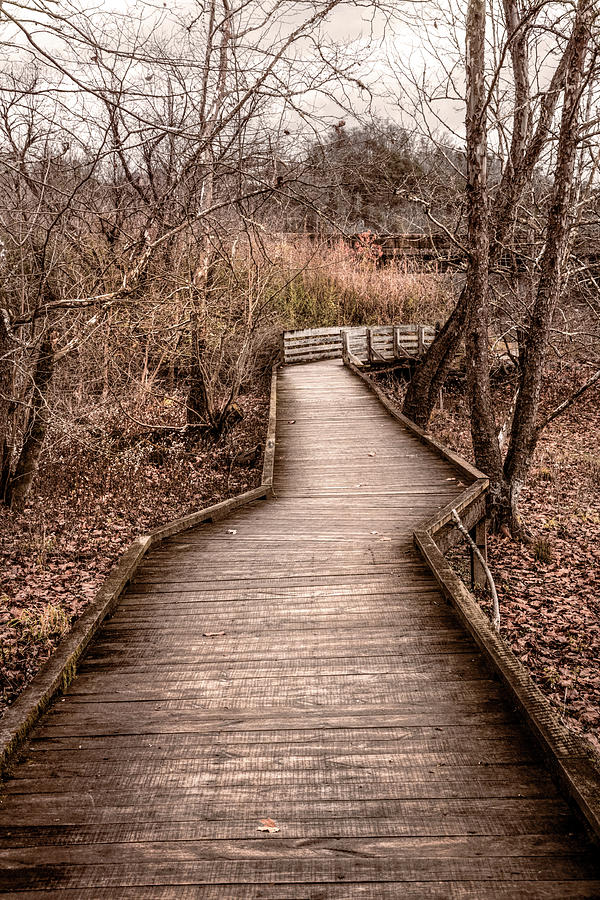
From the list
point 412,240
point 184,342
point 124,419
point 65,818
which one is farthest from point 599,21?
point 412,240

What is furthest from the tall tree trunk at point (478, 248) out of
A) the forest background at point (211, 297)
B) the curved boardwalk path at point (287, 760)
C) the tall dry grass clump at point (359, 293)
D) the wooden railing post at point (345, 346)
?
the tall dry grass clump at point (359, 293)

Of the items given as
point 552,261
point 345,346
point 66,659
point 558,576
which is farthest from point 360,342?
point 66,659

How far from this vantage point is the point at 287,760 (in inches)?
124

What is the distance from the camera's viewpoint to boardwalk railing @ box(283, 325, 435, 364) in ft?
74.8

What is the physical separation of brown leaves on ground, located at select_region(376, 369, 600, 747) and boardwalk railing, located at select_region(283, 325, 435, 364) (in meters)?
5.26

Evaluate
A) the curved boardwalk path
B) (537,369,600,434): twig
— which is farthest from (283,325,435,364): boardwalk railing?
the curved boardwalk path

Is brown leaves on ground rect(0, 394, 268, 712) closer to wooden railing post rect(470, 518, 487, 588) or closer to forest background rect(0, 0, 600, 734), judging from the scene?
forest background rect(0, 0, 600, 734)

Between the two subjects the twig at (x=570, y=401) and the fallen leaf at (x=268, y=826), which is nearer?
the fallen leaf at (x=268, y=826)

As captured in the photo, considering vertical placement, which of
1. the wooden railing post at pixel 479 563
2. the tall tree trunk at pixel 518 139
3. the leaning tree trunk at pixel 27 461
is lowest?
the wooden railing post at pixel 479 563

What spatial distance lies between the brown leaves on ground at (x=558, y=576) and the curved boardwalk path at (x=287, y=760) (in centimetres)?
226

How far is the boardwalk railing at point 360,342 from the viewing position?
74.8 ft

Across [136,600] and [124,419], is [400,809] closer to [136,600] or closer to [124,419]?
[136,600]

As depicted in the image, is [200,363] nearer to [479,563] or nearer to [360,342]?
[479,563]

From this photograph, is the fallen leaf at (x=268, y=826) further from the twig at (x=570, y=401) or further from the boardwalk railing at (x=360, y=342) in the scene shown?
the boardwalk railing at (x=360, y=342)
